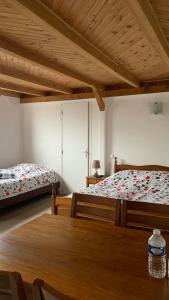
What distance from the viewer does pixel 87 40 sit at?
244 cm

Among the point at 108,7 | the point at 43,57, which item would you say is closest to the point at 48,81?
the point at 43,57

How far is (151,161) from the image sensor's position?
450cm

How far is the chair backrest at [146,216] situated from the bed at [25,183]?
199 cm

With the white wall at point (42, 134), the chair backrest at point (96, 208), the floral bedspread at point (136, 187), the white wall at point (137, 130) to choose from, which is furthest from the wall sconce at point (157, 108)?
the chair backrest at point (96, 208)

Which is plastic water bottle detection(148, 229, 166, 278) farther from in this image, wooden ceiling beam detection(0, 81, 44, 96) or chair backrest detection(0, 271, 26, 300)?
wooden ceiling beam detection(0, 81, 44, 96)

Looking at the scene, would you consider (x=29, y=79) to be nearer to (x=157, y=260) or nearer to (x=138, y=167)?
(x=138, y=167)

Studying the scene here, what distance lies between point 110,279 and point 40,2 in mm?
1790

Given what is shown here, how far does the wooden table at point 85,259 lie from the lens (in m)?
1.06

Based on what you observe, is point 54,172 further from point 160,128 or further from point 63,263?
point 63,263

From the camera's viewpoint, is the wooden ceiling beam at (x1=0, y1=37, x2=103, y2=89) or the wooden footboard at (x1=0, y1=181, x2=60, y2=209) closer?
the wooden ceiling beam at (x1=0, y1=37, x2=103, y2=89)

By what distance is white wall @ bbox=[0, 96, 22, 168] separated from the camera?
18.5ft

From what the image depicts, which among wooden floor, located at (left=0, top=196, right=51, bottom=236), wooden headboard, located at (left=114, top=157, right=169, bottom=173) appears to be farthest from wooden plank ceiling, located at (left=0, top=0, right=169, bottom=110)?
wooden floor, located at (left=0, top=196, right=51, bottom=236)

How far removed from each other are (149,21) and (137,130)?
285 centimetres

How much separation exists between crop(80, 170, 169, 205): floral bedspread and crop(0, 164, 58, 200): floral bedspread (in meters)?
1.47
